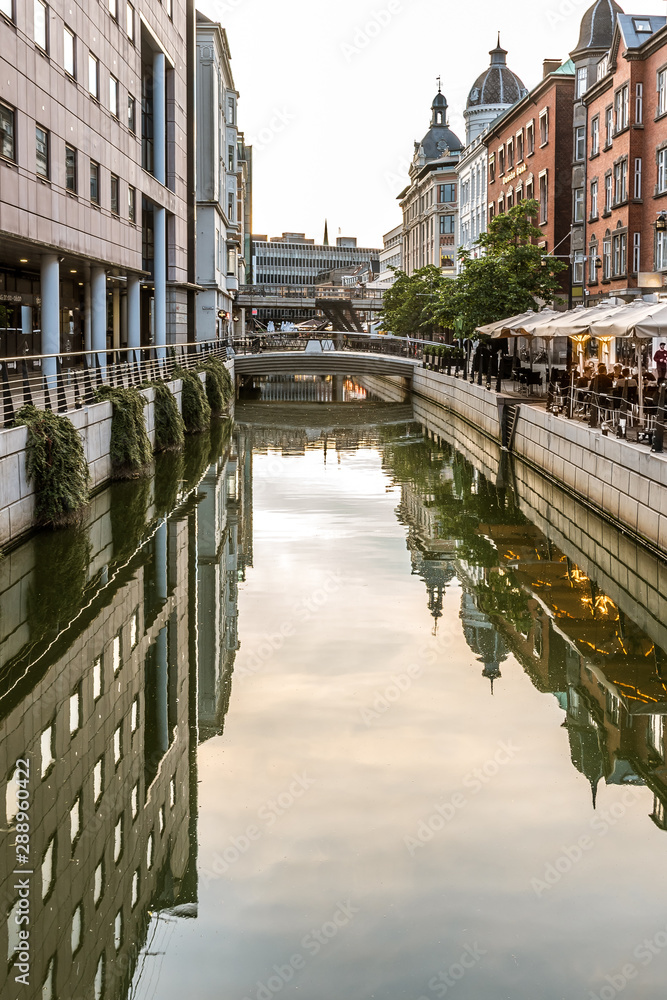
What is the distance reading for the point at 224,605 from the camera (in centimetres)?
1678

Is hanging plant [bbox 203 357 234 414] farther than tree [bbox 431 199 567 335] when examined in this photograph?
No

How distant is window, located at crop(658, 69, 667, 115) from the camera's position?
134ft

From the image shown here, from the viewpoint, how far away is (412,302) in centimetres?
8725

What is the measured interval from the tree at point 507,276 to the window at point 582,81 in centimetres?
666

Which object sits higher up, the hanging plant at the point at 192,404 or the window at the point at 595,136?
the window at the point at 595,136

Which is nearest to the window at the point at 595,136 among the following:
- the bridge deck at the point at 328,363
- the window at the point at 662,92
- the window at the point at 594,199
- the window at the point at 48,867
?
the window at the point at 594,199

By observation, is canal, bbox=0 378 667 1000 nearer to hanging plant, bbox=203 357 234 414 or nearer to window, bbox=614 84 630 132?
hanging plant, bbox=203 357 234 414

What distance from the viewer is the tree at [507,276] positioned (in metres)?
49.3

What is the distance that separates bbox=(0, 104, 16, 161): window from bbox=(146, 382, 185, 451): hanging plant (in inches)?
312

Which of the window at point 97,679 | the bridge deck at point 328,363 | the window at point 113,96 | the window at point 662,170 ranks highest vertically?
the window at point 113,96

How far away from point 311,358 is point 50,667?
59.1 m

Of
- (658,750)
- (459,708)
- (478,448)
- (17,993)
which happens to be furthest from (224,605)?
(478,448)

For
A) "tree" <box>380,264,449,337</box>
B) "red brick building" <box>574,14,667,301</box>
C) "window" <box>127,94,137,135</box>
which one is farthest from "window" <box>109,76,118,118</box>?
"tree" <box>380,264,449,337</box>

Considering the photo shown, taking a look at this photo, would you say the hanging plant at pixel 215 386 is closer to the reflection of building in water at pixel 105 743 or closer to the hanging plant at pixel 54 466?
the hanging plant at pixel 54 466
